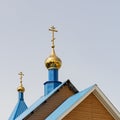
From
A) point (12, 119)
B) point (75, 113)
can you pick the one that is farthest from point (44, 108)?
point (12, 119)

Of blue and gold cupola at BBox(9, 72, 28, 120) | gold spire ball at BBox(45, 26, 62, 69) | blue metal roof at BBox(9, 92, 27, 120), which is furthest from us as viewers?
blue and gold cupola at BBox(9, 72, 28, 120)

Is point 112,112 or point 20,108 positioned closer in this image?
point 112,112

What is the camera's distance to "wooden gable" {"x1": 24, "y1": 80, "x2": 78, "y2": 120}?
17.2m

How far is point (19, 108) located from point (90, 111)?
37.4 ft

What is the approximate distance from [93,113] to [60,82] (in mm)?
5460

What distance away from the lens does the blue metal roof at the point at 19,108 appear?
24192 millimetres

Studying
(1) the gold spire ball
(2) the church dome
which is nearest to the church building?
(1) the gold spire ball

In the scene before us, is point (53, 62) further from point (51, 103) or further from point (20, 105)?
point (20, 105)

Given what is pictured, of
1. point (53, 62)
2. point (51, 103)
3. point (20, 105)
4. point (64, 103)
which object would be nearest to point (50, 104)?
point (51, 103)

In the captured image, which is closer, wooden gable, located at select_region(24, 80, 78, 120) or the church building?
the church building

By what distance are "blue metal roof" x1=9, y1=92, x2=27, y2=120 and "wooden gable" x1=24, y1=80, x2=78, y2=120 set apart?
6.52m

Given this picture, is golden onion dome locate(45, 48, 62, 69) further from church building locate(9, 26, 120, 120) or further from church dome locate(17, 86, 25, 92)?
church dome locate(17, 86, 25, 92)

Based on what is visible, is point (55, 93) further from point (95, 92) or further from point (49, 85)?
point (95, 92)

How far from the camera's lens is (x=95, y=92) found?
14227 mm
